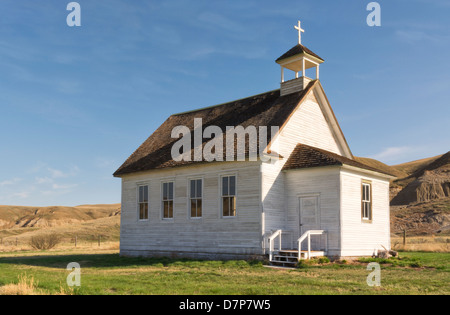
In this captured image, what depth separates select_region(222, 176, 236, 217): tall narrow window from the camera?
20.9 m

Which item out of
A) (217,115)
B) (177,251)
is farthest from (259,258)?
(217,115)

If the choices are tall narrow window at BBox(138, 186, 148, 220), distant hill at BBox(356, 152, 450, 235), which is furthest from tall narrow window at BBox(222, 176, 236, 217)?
distant hill at BBox(356, 152, 450, 235)

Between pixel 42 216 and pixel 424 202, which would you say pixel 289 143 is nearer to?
pixel 424 202

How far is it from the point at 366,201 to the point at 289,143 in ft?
13.9

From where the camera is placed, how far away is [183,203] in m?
23.0

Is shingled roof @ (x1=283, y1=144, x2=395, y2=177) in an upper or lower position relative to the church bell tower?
lower

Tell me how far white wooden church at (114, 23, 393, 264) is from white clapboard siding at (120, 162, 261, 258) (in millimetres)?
45

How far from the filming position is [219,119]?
2509 cm

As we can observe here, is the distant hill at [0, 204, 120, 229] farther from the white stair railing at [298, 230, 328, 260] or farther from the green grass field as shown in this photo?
the green grass field

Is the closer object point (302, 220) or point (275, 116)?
point (302, 220)

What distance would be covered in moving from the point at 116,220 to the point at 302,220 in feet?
160

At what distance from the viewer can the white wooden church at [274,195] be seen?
773 inches

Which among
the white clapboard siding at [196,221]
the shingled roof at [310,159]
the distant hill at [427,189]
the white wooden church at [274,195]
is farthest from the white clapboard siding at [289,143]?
the distant hill at [427,189]
